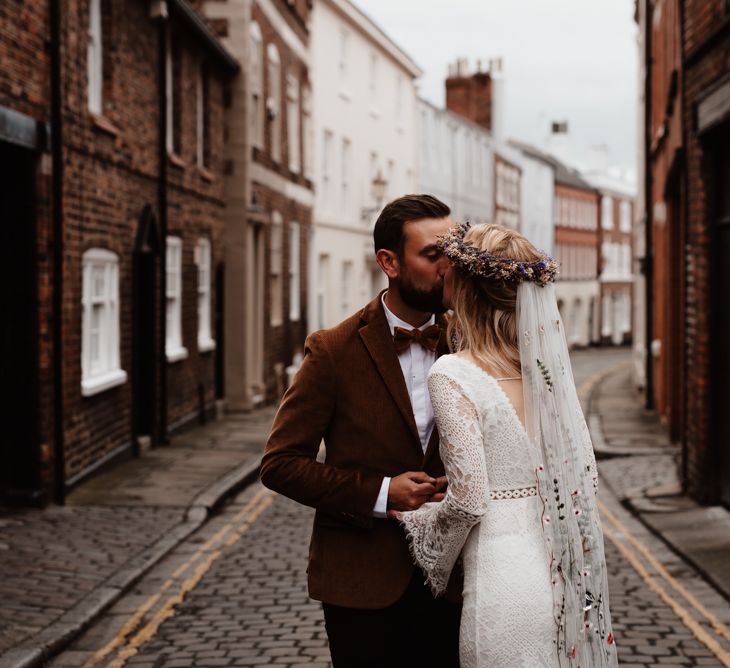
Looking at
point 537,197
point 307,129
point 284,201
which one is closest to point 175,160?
point 284,201

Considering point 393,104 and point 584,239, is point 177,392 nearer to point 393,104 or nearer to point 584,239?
point 393,104

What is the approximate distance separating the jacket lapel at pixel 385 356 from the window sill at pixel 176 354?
1238 centimetres

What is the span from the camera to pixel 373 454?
3.62 m

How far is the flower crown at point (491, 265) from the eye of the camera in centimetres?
332

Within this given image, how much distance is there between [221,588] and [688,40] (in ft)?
22.0

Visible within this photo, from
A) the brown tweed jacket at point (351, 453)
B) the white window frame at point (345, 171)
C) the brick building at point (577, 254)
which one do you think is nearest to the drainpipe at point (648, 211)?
the white window frame at point (345, 171)

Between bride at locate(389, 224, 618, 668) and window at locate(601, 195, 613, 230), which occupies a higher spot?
window at locate(601, 195, 613, 230)

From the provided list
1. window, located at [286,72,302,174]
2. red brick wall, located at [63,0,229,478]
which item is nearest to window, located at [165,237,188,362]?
red brick wall, located at [63,0,229,478]

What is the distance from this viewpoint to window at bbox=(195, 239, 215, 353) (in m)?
18.6

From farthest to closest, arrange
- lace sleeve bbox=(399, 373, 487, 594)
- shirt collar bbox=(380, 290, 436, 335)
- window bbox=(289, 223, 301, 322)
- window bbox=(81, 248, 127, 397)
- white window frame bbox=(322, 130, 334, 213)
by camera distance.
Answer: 1. white window frame bbox=(322, 130, 334, 213)
2. window bbox=(289, 223, 301, 322)
3. window bbox=(81, 248, 127, 397)
4. shirt collar bbox=(380, 290, 436, 335)
5. lace sleeve bbox=(399, 373, 487, 594)

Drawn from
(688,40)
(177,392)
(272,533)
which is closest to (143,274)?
(177,392)

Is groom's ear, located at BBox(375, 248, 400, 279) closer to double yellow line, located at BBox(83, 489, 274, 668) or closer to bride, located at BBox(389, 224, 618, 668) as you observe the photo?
bride, located at BBox(389, 224, 618, 668)

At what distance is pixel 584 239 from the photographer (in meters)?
62.8

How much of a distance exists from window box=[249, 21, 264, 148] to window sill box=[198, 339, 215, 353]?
3974 millimetres
